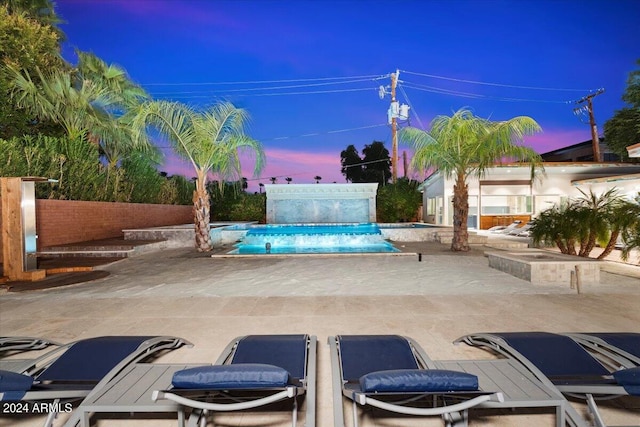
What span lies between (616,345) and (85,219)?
14.4m

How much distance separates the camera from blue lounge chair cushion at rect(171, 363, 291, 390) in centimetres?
170

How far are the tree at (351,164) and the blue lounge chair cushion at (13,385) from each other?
3795cm

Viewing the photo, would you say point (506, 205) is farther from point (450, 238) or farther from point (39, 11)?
point (39, 11)

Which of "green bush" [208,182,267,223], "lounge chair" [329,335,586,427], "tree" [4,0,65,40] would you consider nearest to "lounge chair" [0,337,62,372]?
"lounge chair" [329,335,586,427]

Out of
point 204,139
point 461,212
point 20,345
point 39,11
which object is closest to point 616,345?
point 20,345

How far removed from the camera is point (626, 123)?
17.7 m

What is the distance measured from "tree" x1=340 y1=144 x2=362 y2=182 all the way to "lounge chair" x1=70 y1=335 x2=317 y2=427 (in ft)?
122

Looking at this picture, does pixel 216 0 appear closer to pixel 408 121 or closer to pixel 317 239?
pixel 408 121

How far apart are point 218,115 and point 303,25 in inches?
1411

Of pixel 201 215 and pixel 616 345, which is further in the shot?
pixel 201 215

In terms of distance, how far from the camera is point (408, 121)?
75.8 feet

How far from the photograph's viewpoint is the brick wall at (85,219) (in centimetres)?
1004

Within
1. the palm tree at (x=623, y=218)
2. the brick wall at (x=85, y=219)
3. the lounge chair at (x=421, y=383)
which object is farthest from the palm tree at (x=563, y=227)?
the brick wall at (x=85, y=219)

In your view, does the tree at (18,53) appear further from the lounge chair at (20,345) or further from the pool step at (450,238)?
the pool step at (450,238)
